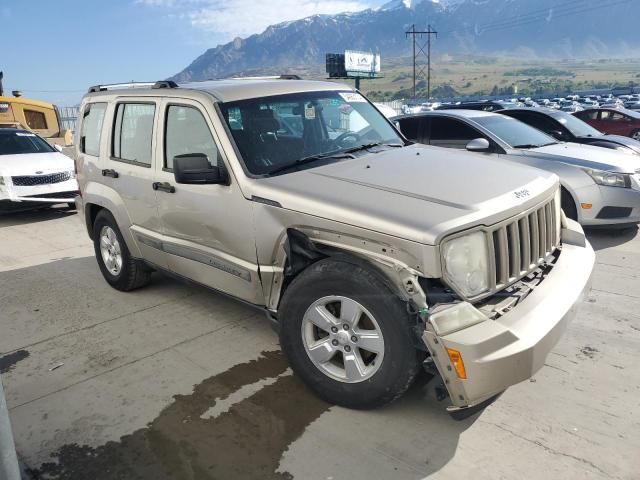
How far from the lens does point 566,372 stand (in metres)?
3.67

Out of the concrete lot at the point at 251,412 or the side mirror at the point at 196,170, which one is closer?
the concrete lot at the point at 251,412

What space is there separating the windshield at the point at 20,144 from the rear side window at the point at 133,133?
6135mm

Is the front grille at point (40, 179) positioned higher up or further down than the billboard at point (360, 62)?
further down

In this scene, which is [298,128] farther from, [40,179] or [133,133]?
[40,179]

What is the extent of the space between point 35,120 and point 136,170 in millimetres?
15694

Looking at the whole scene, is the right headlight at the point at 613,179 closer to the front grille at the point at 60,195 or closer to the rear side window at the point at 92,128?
the rear side window at the point at 92,128

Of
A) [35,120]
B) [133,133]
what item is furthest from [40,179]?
[35,120]

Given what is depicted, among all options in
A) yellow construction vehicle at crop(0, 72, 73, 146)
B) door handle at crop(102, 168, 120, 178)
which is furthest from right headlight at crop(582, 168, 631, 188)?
yellow construction vehicle at crop(0, 72, 73, 146)

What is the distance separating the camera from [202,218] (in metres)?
3.99

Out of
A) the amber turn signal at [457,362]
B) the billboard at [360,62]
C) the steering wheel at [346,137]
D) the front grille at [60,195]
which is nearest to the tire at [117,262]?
the steering wheel at [346,137]

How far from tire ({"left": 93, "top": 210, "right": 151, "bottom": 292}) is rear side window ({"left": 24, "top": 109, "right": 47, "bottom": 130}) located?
46.8 ft

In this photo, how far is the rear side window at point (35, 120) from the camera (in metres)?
17.6

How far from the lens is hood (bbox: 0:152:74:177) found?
29.8ft

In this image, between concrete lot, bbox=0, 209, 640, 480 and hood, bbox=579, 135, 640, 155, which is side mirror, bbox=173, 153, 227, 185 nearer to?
concrete lot, bbox=0, 209, 640, 480
